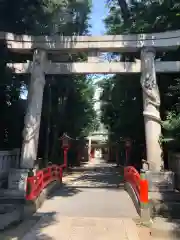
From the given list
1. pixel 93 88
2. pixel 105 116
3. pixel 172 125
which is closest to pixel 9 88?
pixel 172 125

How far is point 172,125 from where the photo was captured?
8664mm

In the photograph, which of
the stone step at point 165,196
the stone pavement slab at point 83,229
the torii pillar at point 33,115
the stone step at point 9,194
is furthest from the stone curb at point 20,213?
the stone step at point 165,196

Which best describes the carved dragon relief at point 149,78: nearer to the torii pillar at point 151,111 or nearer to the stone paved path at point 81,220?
the torii pillar at point 151,111

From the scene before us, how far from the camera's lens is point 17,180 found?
996 cm

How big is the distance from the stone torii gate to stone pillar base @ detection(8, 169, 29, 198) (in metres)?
0.46

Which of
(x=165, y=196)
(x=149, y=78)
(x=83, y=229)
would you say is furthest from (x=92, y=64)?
(x=83, y=229)

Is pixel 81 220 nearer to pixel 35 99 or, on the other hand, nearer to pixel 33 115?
pixel 33 115

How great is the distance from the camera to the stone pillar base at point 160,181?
9.68 meters

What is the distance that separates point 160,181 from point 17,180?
5.29 metres

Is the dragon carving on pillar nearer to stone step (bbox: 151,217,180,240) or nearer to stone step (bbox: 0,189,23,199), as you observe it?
stone step (bbox: 151,217,180,240)

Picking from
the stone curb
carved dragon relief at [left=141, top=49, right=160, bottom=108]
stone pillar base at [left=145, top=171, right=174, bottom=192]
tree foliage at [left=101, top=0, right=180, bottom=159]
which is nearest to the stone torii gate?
carved dragon relief at [left=141, top=49, right=160, bottom=108]

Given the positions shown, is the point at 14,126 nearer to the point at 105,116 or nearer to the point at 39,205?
the point at 39,205

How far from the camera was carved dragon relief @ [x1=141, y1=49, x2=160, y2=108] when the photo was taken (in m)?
10.7

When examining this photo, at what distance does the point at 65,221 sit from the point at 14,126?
7.42 m
